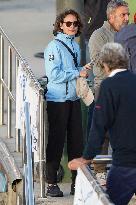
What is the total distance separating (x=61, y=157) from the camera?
8492mm

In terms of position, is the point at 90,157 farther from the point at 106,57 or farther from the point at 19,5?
the point at 19,5

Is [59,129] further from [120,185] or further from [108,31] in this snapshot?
[120,185]

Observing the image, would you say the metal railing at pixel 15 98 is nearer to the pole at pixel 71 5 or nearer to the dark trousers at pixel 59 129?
the dark trousers at pixel 59 129

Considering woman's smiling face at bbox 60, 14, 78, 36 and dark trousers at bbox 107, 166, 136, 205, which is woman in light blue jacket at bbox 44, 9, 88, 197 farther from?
dark trousers at bbox 107, 166, 136, 205

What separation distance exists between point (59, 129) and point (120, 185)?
2022mm

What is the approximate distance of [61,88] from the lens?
821cm

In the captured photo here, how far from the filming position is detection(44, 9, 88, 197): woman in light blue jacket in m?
8.16

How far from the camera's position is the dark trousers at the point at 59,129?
8242 millimetres

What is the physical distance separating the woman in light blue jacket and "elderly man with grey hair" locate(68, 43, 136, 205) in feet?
5.97

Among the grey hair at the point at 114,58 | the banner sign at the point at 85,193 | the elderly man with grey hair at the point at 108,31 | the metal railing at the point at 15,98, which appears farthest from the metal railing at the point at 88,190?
the elderly man with grey hair at the point at 108,31

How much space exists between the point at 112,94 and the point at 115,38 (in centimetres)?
195

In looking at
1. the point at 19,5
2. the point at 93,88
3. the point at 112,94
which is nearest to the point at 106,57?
the point at 112,94

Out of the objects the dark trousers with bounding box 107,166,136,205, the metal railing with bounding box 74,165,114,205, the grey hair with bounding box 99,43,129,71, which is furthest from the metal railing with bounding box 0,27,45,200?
the metal railing with bounding box 74,165,114,205

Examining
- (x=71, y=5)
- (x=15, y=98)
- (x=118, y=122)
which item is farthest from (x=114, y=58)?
(x=15, y=98)
